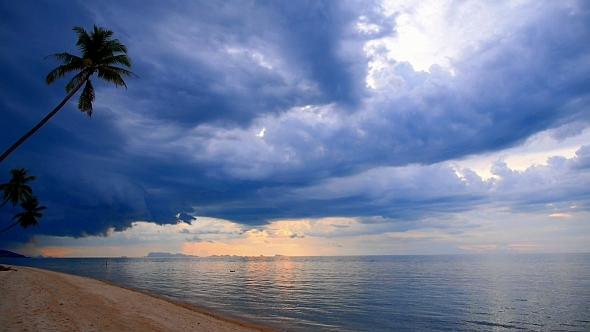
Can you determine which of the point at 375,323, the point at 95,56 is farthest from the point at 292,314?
the point at 95,56

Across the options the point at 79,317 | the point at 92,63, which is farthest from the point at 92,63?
the point at 79,317

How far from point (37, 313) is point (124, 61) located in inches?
814

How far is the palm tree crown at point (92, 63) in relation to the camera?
29.1m

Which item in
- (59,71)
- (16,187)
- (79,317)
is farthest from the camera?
(16,187)

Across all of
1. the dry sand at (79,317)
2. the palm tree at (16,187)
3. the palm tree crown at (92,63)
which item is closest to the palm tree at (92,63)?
the palm tree crown at (92,63)

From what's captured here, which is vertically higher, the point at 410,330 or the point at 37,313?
the point at 37,313

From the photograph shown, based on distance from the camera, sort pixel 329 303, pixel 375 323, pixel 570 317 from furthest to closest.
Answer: pixel 329 303, pixel 570 317, pixel 375 323

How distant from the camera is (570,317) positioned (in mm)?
33406

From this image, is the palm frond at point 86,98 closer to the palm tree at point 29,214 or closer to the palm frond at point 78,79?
the palm frond at point 78,79

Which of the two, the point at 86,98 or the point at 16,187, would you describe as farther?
the point at 16,187

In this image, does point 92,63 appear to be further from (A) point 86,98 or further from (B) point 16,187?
(B) point 16,187

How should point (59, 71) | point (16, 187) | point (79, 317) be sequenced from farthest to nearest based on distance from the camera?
point (16, 187) → point (59, 71) → point (79, 317)

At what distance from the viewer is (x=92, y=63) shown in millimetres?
29156

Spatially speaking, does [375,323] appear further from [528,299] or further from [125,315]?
[528,299]
